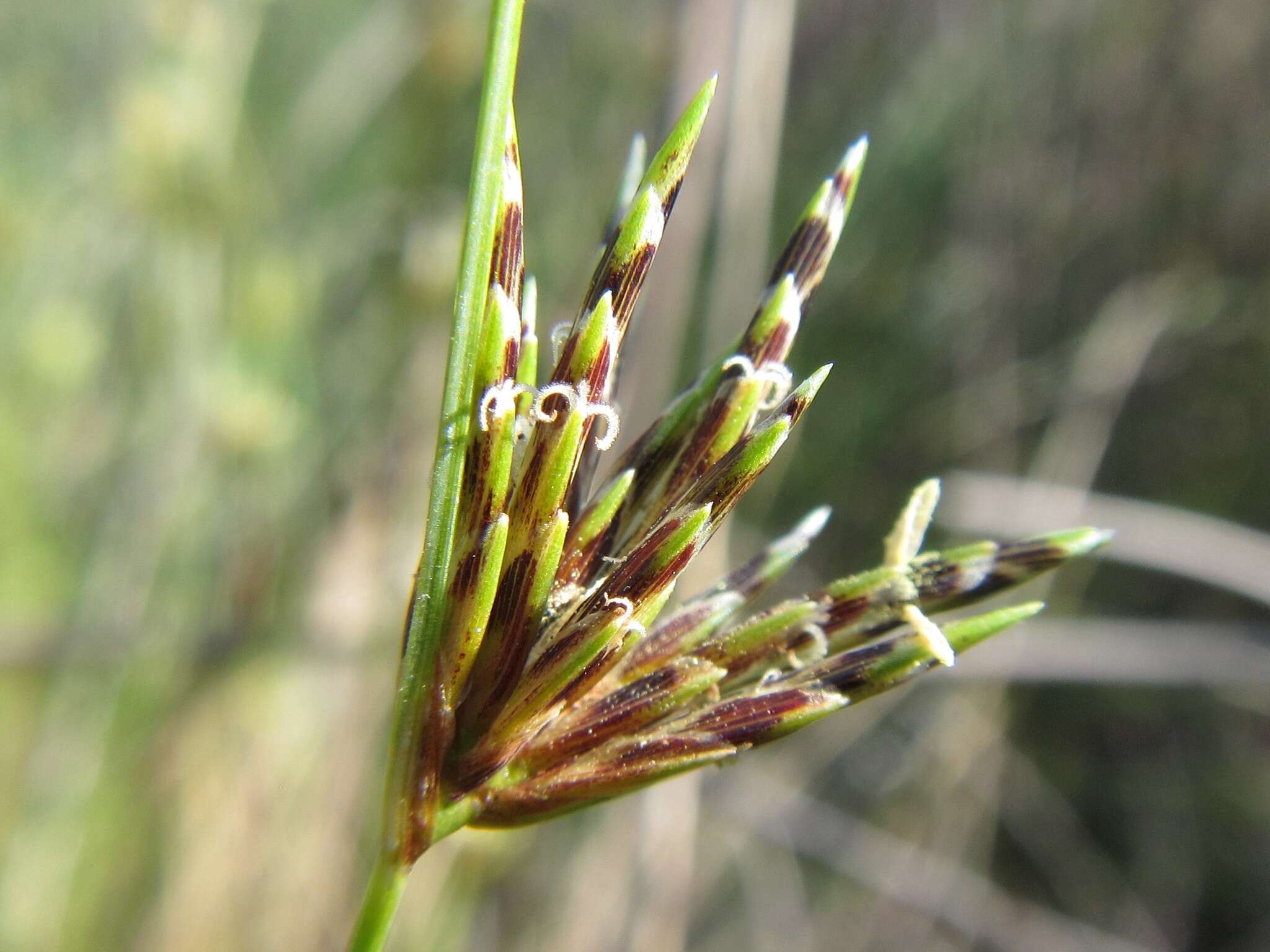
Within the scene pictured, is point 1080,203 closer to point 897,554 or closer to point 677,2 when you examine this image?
point 677,2

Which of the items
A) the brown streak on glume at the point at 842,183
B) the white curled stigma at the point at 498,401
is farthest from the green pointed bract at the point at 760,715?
the brown streak on glume at the point at 842,183

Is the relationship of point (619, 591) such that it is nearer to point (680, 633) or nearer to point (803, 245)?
point (680, 633)

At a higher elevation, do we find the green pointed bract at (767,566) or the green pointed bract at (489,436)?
the green pointed bract at (489,436)

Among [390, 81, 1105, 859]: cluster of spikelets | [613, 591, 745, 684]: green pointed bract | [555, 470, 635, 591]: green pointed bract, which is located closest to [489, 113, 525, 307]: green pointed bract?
[390, 81, 1105, 859]: cluster of spikelets

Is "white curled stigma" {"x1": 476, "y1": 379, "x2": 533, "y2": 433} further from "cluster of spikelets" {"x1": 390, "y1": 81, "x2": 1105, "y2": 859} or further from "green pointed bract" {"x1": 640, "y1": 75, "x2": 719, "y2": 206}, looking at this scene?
"green pointed bract" {"x1": 640, "y1": 75, "x2": 719, "y2": 206}

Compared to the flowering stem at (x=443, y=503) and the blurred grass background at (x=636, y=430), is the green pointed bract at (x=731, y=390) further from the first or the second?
the blurred grass background at (x=636, y=430)

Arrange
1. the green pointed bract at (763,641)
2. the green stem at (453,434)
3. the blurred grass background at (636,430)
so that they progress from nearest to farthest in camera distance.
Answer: the green stem at (453,434) → the green pointed bract at (763,641) → the blurred grass background at (636,430)

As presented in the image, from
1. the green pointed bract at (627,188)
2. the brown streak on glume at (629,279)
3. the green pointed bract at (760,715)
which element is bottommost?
the green pointed bract at (760,715)

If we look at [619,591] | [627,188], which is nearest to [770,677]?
[619,591]
